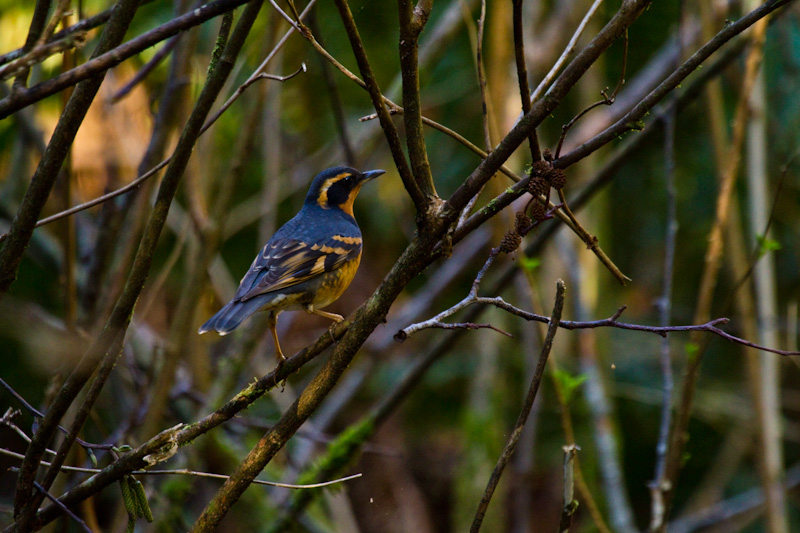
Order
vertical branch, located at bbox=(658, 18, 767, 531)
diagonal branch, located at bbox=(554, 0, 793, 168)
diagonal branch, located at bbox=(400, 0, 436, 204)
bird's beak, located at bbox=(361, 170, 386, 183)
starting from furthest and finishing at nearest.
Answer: bird's beak, located at bbox=(361, 170, 386, 183), vertical branch, located at bbox=(658, 18, 767, 531), diagonal branch, located at bbox=(400, 0, 436, 204), diagonal branch, located at bbox=(554, 0, 793, 168)

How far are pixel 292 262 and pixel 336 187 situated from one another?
1121 millimetres

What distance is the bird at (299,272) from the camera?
3.76m

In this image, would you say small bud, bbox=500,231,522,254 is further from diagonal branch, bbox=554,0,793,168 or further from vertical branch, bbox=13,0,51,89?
vertical branch, bbox=13,0,51,89

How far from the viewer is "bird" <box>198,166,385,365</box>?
148 inches

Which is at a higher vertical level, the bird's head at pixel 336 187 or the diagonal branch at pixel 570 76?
the bird's head at pixel 336 187

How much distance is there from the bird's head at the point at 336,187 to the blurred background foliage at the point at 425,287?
307mm

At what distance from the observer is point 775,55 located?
6766 mm

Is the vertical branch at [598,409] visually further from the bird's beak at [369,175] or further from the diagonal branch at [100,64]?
the diagonal branch at [100,64]

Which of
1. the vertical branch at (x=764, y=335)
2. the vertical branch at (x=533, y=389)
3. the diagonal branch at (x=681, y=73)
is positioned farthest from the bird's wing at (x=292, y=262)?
the vertical branch at (x=764, y=335)

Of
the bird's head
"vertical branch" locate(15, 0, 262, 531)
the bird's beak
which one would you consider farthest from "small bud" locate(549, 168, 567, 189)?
the bird's head

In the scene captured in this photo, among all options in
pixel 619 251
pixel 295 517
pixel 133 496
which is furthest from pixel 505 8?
pixel 133 496

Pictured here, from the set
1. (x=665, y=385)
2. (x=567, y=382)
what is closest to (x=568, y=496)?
(x=567, y=382)

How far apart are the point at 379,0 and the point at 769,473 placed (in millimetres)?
4059

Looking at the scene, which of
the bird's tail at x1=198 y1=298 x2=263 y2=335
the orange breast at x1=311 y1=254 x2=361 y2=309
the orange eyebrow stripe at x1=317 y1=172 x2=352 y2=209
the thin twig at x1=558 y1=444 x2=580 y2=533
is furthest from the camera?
the orange eyebrow stripe at x1=317 y1=172 x2=352 y2=209
